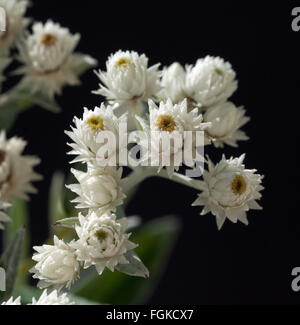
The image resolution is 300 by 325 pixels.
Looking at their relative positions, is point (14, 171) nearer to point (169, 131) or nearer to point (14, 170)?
point (14, 170)

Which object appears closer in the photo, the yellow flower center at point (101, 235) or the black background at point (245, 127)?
the yellow flower center at point (101, 235)

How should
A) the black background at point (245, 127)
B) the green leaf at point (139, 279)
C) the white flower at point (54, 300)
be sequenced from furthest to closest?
the black background at point (245, 127) < the green leaf at point (139, 279) < the white flower at point (54, 300)

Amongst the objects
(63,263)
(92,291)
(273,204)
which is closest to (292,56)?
(273,204)

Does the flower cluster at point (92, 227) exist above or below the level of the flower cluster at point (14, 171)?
below

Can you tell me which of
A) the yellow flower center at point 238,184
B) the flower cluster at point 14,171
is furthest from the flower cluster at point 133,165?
the flower cluster at point 14,171
